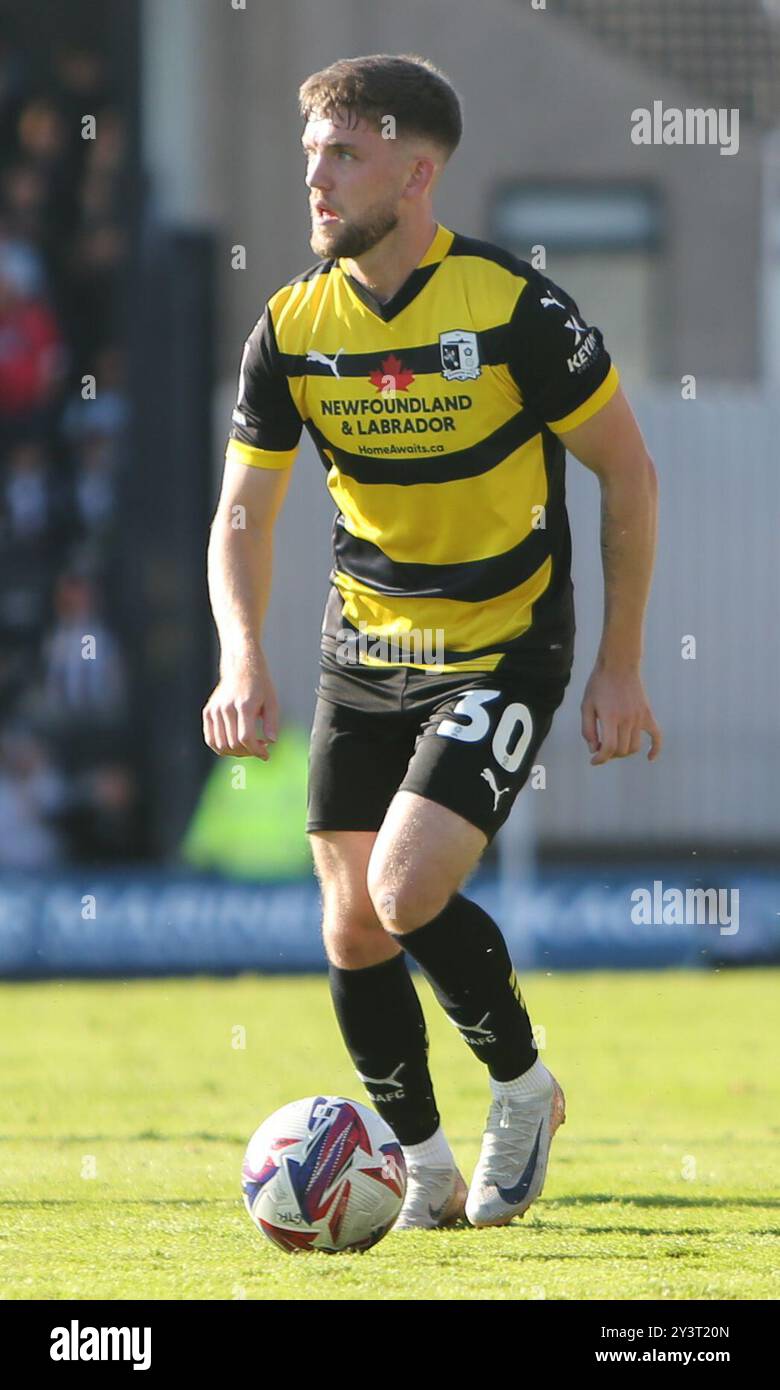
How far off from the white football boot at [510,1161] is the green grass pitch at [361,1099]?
0.07m

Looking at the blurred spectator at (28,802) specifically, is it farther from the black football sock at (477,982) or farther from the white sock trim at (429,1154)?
the black football sock at (477,982)

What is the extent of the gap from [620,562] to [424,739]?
618 mm

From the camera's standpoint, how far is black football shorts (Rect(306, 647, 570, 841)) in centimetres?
508

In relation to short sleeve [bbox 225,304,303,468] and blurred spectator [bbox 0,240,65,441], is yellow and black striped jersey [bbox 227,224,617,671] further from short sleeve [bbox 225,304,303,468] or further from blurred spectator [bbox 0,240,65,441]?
blurred spectator [bbox 0,240,65,441]

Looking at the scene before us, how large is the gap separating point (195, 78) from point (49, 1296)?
15951mm

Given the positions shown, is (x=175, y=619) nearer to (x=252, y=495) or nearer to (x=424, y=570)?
(x=252, y=495)

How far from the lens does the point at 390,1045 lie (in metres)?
5.37

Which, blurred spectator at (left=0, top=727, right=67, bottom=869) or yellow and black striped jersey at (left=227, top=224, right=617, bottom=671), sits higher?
yellow and black striped jersey at (left=227, top=224, right=617, bottom=671)

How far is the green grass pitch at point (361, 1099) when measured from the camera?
14.9 feet

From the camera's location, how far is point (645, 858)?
14281mm

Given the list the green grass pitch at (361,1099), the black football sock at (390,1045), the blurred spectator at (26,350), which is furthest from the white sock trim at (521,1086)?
the blurred spectator at (26,350)

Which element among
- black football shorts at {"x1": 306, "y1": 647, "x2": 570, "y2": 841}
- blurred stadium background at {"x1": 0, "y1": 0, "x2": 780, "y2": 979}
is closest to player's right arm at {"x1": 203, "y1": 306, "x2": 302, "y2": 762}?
black football shorts at {"x1": 306, "y1": 647, "x2": 570, "y2": 841}

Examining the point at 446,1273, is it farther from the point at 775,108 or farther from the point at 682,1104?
the point at 775,108

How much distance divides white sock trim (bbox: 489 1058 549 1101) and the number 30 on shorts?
715mm
